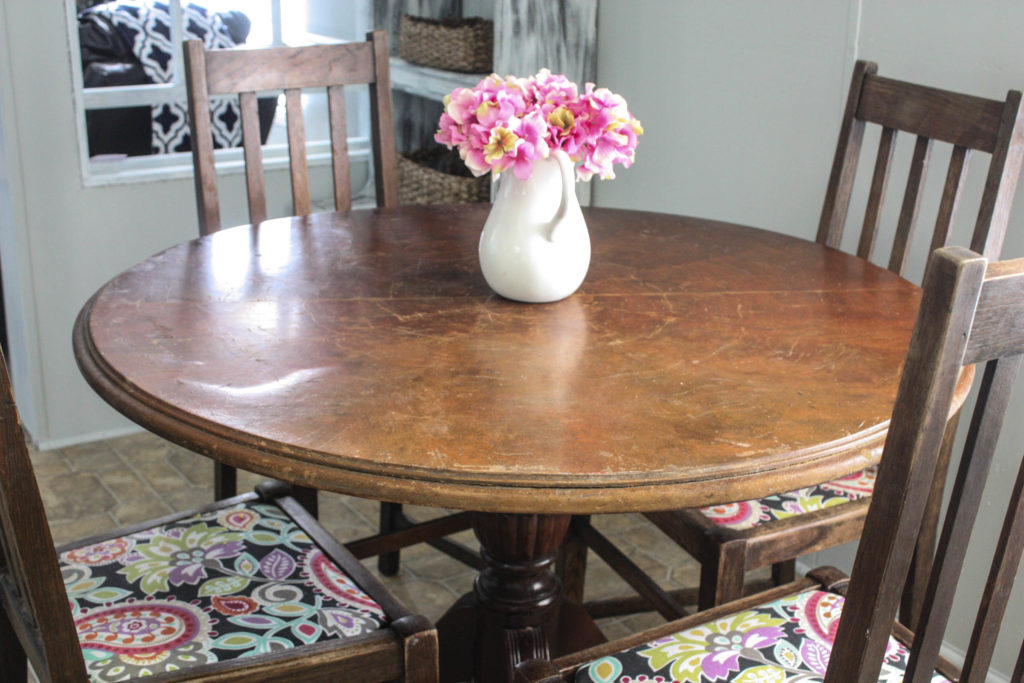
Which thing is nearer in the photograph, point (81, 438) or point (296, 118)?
point (296, 118)

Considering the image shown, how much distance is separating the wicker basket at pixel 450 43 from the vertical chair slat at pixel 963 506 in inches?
88.8

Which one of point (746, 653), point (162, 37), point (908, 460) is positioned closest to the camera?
point (908, 460)

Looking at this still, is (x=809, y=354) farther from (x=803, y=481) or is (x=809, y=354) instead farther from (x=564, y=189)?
(x=564, y=189)

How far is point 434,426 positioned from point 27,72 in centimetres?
205

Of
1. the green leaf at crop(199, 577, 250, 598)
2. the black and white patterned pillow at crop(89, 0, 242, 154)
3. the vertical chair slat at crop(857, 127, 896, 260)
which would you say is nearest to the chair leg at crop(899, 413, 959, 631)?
the vertical chair slat at crop(857, 127, 896, 260)

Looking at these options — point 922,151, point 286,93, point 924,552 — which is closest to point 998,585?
point 924,552

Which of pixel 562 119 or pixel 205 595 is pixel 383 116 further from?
pixel 205 595

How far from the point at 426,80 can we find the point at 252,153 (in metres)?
1.05

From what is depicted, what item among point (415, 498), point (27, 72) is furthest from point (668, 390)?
point (27, 72)

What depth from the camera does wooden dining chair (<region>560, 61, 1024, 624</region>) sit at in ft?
5.50

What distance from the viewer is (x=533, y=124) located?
4.90 ft

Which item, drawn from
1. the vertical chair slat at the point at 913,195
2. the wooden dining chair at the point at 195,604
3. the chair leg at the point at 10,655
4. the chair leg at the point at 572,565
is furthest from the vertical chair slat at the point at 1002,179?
the chair leg at the point at 10,655

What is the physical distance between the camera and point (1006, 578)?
997 mm

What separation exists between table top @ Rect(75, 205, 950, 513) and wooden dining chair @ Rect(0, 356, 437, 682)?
8.8 inches
